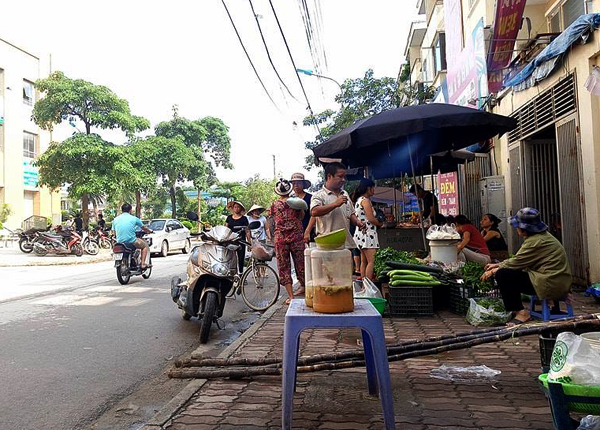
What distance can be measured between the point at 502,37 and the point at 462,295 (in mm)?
5927

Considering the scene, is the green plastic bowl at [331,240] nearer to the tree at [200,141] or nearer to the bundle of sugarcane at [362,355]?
the bundle of sugarcane at [362,355]

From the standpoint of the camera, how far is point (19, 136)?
1248 inches

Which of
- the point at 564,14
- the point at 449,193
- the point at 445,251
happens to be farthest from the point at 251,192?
the point at 445,251

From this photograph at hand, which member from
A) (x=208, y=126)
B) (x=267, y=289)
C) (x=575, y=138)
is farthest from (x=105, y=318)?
(x=208, y=126)

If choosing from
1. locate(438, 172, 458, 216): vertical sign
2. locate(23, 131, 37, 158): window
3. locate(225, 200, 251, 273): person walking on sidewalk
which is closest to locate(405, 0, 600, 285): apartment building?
locate(438, 172, 458, 216): vertical sign

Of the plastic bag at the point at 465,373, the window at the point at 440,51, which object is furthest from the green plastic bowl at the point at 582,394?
the window at the point at 440,51

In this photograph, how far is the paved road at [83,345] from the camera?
374cm

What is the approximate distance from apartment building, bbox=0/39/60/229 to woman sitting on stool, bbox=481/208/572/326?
29.6 m

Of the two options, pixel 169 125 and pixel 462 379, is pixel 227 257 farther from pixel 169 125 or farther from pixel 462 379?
pixel 169 125

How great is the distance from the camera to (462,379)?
387 cm

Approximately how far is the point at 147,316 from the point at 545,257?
5225mm

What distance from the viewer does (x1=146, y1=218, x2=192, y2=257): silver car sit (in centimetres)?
1879

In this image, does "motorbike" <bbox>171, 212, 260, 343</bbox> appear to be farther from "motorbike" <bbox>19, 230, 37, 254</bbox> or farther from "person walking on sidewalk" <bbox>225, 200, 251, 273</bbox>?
"motorbike" <bbox>19, 230, 37, 254</bbox>

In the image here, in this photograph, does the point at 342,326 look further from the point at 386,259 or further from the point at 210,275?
the point at 386,259
